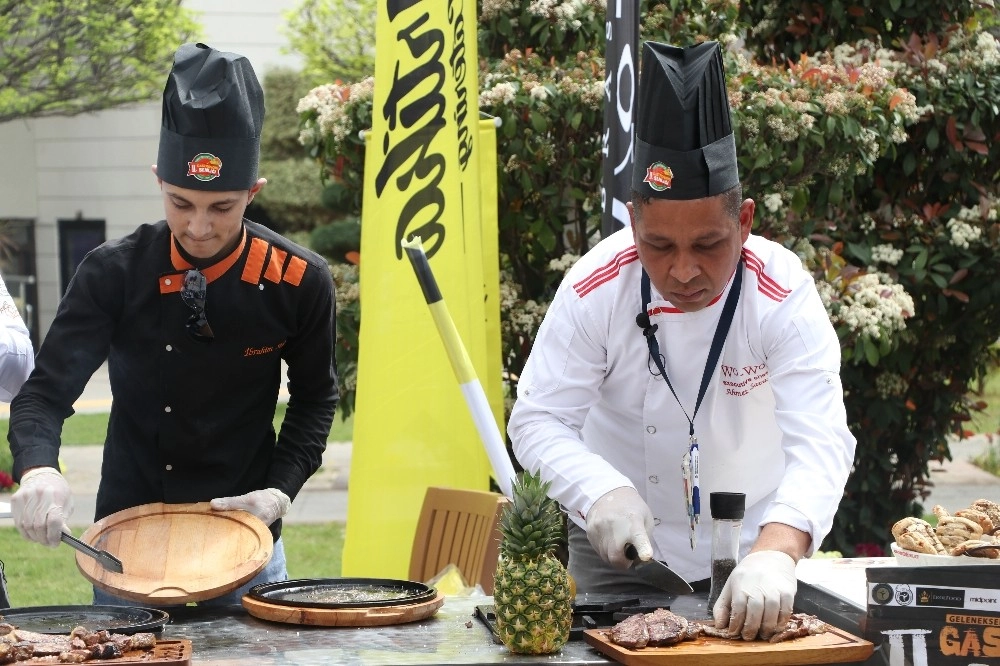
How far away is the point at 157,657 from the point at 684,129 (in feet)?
4.79

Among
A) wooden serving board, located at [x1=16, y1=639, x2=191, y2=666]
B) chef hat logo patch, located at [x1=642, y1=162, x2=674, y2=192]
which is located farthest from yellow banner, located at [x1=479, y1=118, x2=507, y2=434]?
wooden serving board, located at [x1=16, y1=639, x2=191, y2=666]

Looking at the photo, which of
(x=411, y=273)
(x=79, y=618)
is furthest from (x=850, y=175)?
(x=79, y=618)

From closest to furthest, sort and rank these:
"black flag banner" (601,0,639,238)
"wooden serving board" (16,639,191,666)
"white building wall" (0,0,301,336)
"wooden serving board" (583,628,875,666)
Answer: "wooden serving board" (16,639,191,666) → "wooden serving board" (583,628,875,666) → "black flag banner" (601,0,639,238) → "white building wall" (0,0,301,336)

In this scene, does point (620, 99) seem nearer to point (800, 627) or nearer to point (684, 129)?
point (684, 129)

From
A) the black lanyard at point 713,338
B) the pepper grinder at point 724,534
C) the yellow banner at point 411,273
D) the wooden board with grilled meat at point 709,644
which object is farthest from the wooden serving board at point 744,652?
the yellow banner at point 411,273

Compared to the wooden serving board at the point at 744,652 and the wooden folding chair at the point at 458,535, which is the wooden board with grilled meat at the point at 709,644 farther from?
the wooden folding chair at the point at 458,535

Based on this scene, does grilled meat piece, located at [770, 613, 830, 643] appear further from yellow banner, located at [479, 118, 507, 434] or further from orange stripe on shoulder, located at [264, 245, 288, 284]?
yellow banner, located at [479, 118, 507, 434]

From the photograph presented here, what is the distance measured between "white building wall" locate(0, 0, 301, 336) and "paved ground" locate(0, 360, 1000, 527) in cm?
1191

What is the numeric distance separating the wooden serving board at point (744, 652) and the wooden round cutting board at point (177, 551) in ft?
2.64

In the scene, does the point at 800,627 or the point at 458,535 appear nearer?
the point at 800,627

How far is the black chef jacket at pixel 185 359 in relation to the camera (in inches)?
120

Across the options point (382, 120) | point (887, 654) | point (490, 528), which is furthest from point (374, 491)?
point (887, 654)

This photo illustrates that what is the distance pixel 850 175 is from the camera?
5.67m

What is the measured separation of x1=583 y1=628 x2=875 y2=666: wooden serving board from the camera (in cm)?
231
